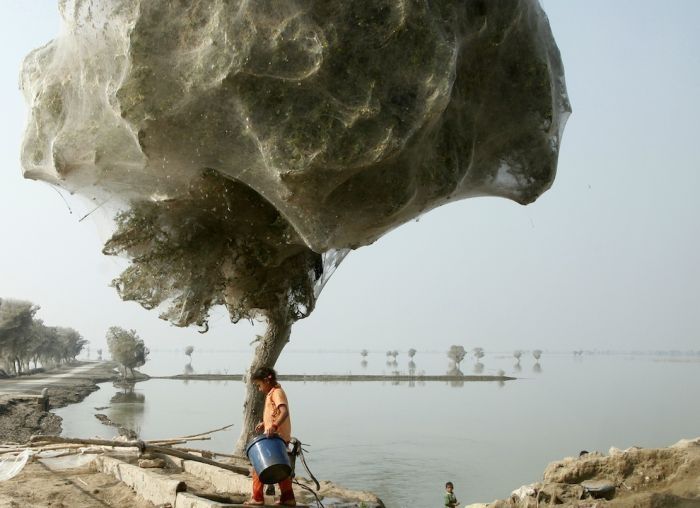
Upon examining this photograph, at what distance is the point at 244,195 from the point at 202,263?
4.59ft

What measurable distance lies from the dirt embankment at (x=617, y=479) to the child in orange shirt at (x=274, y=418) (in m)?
3.56

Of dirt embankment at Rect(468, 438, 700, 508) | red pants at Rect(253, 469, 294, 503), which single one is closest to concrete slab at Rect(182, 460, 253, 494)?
red pants at Rect(253, 469, 294, 503)

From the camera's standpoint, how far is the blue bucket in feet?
18.6

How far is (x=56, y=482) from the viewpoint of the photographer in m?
8.93

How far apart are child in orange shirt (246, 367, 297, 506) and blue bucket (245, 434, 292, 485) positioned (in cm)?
9

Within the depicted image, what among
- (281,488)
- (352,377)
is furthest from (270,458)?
(352,377)

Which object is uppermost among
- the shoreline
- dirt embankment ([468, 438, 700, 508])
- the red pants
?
the red pants

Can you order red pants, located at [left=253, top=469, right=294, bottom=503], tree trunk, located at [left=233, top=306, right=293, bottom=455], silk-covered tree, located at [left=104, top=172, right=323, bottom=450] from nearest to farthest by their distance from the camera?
red pants, located at [left=253, top=469, right=294, bottom=503] → silk-covered tree, located at [left=104, top=172, right=323, bottom=450] → tree trunk, located at [left=233, top=306, right=293, bottom=455]

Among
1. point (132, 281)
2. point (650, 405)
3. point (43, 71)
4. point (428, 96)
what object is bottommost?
point (650, 405)

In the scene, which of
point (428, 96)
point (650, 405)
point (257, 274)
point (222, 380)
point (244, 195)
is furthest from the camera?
point (222, 380)

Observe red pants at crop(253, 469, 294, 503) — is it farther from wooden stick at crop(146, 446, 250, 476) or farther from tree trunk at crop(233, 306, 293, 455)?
tree trunk at crop(233, 306, 293, 455)

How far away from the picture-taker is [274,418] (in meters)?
5.86

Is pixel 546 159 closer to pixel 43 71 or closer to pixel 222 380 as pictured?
pixel 43 71

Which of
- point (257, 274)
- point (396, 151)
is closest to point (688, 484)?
point (396, 151)
